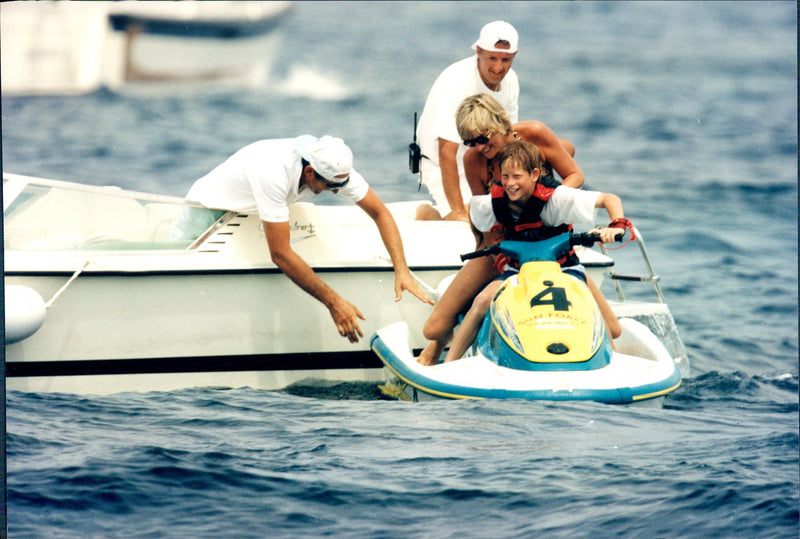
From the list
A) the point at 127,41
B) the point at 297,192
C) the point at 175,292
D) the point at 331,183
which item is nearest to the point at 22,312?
the point at 175,292

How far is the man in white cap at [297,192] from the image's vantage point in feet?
14.1

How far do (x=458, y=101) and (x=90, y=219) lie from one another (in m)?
1.65

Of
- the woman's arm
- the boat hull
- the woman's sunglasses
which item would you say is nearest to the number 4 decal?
the woman's sunglasses

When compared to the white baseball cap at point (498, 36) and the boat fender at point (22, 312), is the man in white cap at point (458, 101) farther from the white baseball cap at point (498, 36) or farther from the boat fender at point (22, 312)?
the boat fender at point (22, 312)

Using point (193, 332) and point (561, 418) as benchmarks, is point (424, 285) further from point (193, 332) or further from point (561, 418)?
point (561, 418)

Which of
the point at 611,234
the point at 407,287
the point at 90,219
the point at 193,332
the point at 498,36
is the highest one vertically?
the point at 498,36

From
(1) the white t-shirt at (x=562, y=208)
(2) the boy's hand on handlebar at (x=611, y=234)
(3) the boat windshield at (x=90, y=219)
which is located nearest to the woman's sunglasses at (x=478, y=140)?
(1) the white t-shirt at (x=562, y=208)

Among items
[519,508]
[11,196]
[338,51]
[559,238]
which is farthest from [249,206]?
[338,51]

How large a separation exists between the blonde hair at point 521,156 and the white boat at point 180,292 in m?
0.96

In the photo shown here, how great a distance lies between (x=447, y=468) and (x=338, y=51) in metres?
6.89

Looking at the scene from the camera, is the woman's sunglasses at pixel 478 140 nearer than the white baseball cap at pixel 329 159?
Yes

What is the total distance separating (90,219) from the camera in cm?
471

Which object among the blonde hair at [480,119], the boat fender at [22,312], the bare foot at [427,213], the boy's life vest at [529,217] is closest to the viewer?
the boy's life vest at [529,217]

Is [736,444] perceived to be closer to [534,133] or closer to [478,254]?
[478,254]
